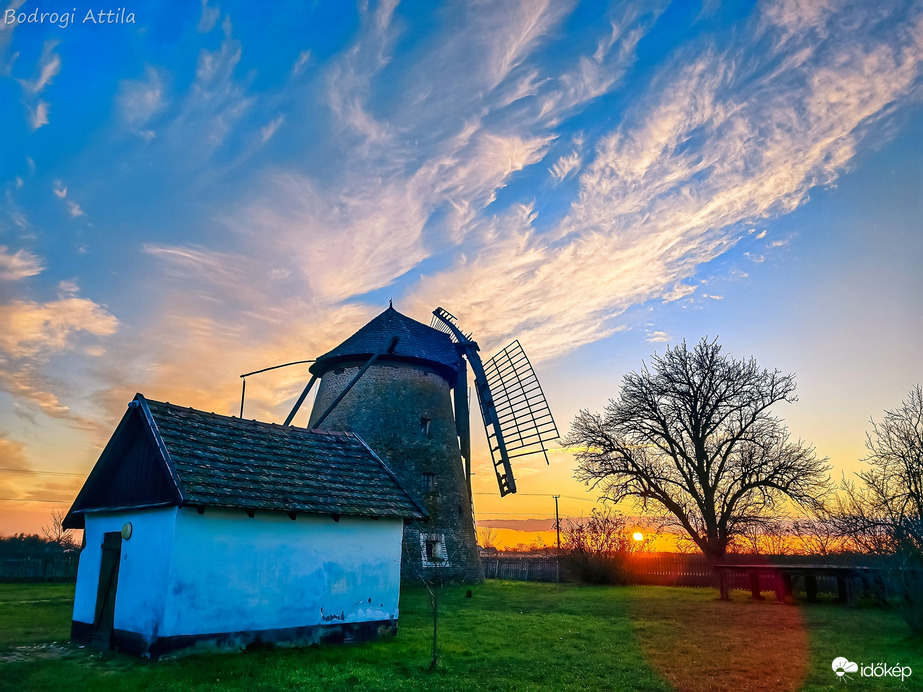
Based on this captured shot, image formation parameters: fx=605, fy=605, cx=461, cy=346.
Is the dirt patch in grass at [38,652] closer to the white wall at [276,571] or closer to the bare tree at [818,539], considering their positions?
the white wall at [276,571]

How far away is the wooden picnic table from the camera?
1888cm

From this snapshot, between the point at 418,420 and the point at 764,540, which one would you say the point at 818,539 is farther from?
the point at 418,420

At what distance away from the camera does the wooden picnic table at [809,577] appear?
1888cm

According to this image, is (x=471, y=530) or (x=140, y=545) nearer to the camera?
(x=140, y=545)

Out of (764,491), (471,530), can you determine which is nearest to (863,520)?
(764,491)

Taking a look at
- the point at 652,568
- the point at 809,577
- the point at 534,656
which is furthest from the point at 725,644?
the point at 652,568

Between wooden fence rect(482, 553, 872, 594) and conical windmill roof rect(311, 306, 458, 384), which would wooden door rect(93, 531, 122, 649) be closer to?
conical windmill roof rect(311, 306, 458, 384)

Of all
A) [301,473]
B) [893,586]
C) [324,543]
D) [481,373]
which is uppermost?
[481,373]

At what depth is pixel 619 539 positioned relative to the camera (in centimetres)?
3123

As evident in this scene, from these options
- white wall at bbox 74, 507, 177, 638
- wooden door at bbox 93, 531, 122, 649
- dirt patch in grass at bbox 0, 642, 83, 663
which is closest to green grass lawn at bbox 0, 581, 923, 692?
dirt patch in grass at bbox 0, 642, 83, 663

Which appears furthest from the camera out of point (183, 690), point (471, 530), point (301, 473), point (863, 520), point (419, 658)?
point (471, 530)

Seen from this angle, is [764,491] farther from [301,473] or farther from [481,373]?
[301,473]

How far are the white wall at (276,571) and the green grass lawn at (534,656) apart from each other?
2.22 feet

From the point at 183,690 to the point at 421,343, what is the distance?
19.0 meters
